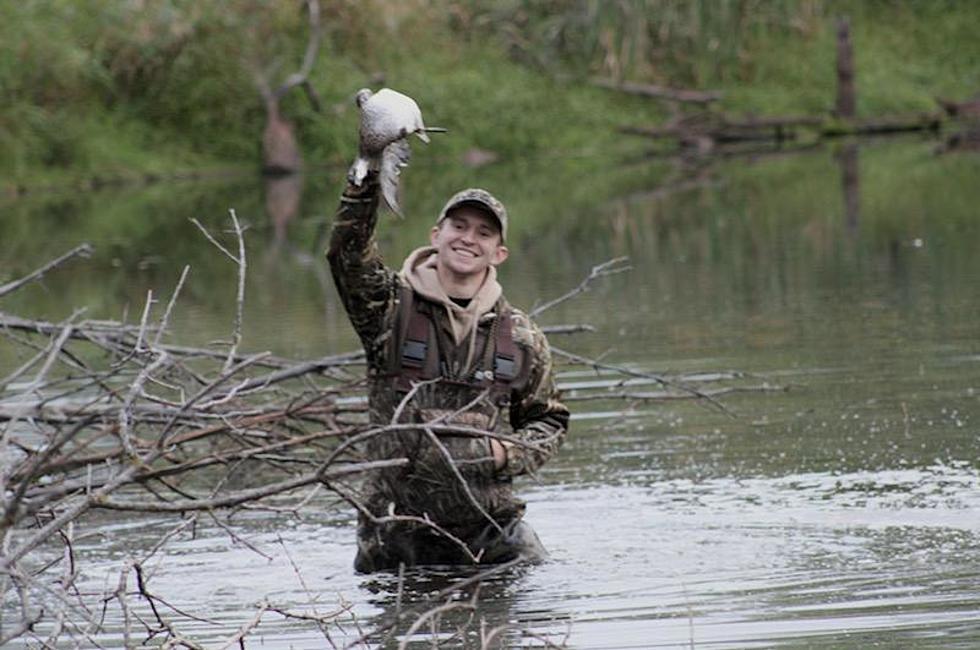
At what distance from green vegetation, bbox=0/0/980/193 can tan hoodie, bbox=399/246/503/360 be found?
27902 mm

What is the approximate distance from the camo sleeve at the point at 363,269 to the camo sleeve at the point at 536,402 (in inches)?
17.7

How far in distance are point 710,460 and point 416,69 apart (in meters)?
28.8

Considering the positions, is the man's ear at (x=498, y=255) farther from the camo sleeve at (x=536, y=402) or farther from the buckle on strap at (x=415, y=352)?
the buckle on strap at (x=415, y=352)

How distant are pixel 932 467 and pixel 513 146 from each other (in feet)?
93.8

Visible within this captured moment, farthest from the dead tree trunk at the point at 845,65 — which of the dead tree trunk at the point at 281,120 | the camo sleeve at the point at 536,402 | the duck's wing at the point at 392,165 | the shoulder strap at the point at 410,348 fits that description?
the duck's wing at the point at 392,165

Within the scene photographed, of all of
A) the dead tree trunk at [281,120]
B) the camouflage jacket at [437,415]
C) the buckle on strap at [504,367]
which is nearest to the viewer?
the camouflage jacket at [437,415]

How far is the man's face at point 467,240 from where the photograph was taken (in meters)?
6.86

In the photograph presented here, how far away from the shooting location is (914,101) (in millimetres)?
36469

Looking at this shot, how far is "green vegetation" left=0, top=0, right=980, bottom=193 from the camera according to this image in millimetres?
35188

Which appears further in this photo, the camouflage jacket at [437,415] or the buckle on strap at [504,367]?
the buckle on strap at [504,367]

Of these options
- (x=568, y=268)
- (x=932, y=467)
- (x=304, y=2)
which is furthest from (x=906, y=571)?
(x=304, y=2)

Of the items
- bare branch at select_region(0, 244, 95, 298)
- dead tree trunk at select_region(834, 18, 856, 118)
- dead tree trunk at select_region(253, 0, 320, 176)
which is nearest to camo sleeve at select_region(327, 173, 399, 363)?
bare branch at select_region(0, 244, 95, 298)

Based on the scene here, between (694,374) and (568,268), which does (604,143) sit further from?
(694,374)

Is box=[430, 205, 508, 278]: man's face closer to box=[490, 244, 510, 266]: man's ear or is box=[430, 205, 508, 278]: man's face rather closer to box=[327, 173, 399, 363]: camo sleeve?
box=[490, 244, 510, 266]: man's ear
